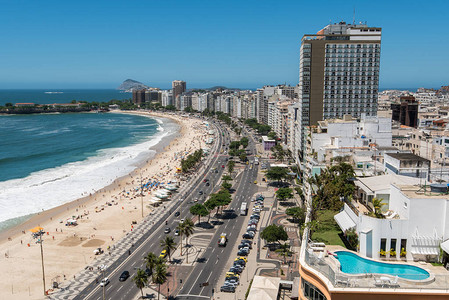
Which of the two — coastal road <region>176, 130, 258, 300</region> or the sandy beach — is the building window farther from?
the sandy beach

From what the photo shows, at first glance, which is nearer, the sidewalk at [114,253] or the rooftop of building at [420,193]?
the rooftop of building at [420,193]

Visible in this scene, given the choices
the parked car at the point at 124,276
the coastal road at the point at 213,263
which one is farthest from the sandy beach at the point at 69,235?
the coastal road at the point at 213,263

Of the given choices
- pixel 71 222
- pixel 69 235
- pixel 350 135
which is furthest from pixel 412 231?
pixel 71 222

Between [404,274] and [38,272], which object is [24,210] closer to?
[38,272]

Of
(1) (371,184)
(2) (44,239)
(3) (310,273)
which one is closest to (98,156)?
(2) (44,239)

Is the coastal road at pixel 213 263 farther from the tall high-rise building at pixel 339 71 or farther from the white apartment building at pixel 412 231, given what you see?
the tall high-rise building at pixel 339 71

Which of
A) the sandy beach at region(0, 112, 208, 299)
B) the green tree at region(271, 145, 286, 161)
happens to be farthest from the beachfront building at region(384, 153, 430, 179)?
the green tree at region(271, 145, 286, 161)
